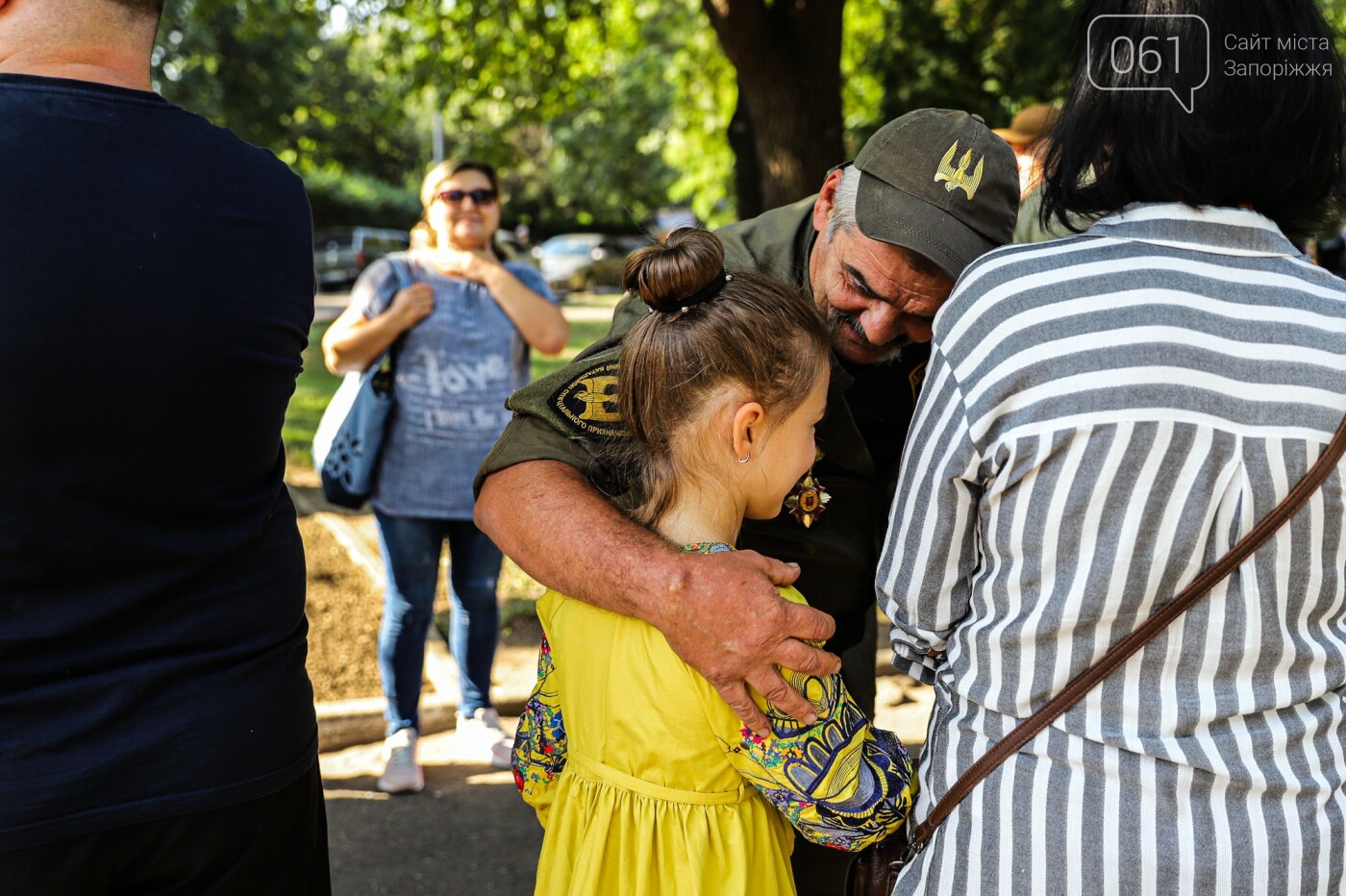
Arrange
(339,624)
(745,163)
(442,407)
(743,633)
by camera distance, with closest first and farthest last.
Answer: (743,633) → (442,407) → (339,624) → (745,163)

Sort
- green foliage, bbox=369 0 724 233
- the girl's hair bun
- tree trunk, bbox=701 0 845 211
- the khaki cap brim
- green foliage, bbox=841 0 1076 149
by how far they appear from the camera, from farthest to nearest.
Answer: green foliage, bbox=369 0 724 233 → green foliage, bbox=841 0 1076 149 → tree trunk, bbox=701 0 845 211 → the khaki cap brim → the girl's hair bun

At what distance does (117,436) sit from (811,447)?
1000mm

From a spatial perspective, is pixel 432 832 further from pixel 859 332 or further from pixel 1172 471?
pixel 1172 471

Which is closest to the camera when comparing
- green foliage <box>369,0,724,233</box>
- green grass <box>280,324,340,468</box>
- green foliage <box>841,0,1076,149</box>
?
green foliage <box>841,0,1076,149</box>

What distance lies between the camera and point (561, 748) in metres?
1.91

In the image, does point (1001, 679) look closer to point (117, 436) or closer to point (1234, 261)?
point (1234, 261)

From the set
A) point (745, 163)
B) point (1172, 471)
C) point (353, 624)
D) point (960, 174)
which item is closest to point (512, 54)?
point (745, 163)

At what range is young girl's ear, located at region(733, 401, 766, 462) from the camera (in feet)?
5.60

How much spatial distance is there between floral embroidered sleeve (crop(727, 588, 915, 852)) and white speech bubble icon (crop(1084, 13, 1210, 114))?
2.94 feet

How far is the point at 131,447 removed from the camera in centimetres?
147

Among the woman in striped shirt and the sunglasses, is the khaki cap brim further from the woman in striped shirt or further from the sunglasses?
the sunglasses

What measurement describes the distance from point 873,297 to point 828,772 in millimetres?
879

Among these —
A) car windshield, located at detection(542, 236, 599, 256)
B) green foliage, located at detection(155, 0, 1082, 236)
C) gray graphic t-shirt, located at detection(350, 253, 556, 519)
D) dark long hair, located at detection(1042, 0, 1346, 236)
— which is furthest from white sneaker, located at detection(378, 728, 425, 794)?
car windshield, located at detection(542, 236, 599, 256)

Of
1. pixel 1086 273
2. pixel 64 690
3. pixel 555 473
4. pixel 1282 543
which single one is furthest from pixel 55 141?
pixel 1282 543
